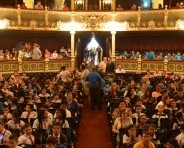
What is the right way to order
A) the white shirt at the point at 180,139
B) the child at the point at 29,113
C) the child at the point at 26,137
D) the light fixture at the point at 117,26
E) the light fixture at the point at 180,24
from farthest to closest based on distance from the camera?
the light fixture at the point at 117,26, the light fixture at the point at 180,24, the child at the point at 29,113, the white shirt at the point at 180,139, the child at the point at 26,137

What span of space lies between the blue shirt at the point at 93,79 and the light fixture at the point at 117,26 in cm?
1300

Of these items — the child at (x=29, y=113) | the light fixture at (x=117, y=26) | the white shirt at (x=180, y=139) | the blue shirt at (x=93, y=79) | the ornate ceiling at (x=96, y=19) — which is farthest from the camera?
the light fixture at (x=117, y=26)

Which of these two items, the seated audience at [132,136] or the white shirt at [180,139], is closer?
the seated audience at [132,136]

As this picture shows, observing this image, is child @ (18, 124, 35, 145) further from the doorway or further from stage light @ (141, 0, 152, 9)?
stage light @ (141, 0, 152, 9)

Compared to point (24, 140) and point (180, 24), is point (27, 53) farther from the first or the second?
point (24, 140)

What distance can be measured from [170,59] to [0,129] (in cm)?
1781

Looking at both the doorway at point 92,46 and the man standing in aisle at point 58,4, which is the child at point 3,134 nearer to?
the doorway at point 92,46

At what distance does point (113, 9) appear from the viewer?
91.7ft

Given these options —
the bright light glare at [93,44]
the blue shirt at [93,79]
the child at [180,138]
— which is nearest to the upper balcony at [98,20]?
the bright light glare at [93,44]

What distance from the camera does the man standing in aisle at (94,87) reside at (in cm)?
1455

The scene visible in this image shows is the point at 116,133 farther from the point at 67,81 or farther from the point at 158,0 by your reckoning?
the point at 158,0

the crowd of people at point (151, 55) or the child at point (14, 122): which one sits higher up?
the crowd of people at point (151, 55)

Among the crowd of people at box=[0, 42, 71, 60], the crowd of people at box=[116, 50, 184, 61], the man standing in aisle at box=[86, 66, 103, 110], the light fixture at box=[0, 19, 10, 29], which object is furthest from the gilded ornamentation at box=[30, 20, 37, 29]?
the man standing in aisle at box=[86, 66, 103, 110]

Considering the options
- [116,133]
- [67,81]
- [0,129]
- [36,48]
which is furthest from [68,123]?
[36,48]
